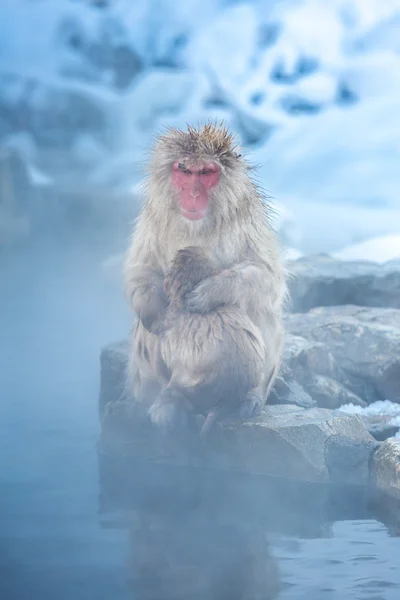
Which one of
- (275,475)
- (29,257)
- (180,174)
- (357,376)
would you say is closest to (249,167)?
(180,174)

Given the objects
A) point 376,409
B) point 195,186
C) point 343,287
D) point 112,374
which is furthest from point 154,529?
point 343,287

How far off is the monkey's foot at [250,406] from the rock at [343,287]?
4.95ft

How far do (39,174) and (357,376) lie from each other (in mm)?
2761

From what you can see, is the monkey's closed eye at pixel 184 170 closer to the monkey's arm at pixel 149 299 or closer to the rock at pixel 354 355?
the monkey's arm at pixel 149 299

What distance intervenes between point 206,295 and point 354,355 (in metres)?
1.22

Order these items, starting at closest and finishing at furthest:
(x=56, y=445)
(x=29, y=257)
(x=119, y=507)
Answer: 1. (x=119, y=507)
2. (x=56, y=445)
3. (x=29, y=257)

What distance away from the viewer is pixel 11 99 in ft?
17.9

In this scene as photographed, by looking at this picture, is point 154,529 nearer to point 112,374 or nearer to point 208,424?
point 208,424

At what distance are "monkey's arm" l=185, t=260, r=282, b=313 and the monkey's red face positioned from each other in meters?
0.21

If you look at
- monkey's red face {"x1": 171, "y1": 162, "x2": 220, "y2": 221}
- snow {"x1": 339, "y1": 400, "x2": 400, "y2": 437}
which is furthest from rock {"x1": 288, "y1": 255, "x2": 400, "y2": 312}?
monkey's red face {"x1": 171, "y1": 162, "x2": 220, "y2": 221}

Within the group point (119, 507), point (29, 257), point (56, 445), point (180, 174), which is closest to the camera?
point (119, 507)

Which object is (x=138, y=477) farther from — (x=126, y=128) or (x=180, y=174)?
(x=126, y=128)

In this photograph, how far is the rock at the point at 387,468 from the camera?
8.61ft

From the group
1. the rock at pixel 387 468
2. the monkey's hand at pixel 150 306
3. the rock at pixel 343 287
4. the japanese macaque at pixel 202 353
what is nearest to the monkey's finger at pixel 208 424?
the japanese macaque at pixel 202 353
